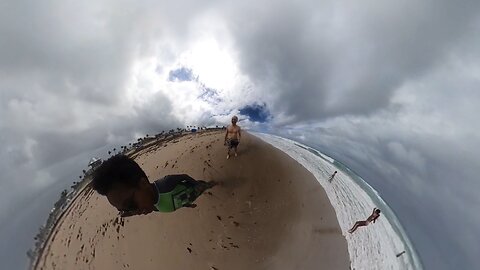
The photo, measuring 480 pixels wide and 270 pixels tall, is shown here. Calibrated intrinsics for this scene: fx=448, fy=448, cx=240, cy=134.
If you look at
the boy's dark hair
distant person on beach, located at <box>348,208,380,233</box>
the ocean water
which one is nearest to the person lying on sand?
the boy's dark hair

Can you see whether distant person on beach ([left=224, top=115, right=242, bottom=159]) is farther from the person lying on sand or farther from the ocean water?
the ocean water

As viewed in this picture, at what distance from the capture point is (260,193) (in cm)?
204

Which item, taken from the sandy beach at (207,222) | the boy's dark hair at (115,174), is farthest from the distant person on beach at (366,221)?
the boy's dark hair at (115,174)

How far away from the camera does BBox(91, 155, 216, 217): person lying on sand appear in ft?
4.25

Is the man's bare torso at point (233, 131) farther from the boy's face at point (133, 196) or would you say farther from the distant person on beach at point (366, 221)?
the distant person on beach at point (366, 221)

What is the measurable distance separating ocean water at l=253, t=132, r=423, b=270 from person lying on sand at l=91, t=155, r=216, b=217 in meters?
0.93

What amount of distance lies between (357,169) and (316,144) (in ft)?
0.96

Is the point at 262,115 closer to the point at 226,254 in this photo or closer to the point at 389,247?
the point at 226,254

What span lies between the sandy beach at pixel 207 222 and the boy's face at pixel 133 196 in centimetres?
30

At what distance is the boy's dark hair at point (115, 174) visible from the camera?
1287mm

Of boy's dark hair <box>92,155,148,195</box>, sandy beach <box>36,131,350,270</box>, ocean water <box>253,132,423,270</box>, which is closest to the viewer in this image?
boy's dark hair <box>92,155,148,195</box>

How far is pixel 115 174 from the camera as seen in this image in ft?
4.24

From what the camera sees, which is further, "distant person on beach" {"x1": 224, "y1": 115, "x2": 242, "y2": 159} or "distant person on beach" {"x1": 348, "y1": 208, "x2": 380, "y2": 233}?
"distant person on beach" {"x1": 348, "y1": 208, "x2": 380, "y2": 233}

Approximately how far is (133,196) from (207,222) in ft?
2.34
